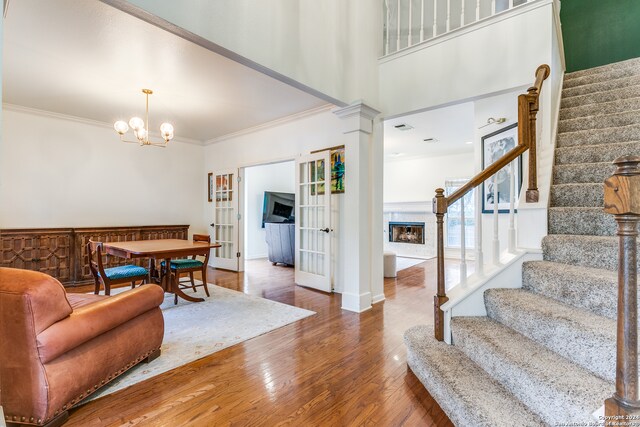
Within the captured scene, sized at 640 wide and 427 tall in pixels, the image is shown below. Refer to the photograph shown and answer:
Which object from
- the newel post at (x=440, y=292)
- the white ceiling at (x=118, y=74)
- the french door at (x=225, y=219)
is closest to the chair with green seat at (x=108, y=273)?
the white ceiling at (x=118, y=74)

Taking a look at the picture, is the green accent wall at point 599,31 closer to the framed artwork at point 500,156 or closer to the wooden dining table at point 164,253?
the framed artwork at point 500,156

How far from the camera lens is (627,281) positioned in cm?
97

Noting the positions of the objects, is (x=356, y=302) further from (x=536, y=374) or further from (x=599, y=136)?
(x=599, y=136)

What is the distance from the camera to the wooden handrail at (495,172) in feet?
6.81

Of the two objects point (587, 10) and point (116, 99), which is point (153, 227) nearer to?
point (116, 99)

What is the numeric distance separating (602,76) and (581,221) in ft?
8.86

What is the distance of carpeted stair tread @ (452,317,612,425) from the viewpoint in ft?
3.80

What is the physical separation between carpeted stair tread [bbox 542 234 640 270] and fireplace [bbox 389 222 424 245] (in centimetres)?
583

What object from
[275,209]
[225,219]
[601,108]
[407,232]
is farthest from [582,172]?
[275,209]

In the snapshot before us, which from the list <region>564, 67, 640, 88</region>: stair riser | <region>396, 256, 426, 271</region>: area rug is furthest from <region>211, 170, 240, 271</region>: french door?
<region>564, 67, 640, 88</region>: stair riser

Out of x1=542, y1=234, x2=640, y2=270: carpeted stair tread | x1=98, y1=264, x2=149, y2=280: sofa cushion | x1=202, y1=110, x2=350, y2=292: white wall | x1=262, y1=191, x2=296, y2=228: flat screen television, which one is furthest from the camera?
x1=262, y1=191, x2=296, y2=228: flat screen television

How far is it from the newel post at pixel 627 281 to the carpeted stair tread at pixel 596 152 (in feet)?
6.26

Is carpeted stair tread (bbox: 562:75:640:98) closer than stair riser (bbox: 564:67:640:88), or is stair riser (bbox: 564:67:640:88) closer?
carpeted stair tread (bbox: 562:75:640:98)

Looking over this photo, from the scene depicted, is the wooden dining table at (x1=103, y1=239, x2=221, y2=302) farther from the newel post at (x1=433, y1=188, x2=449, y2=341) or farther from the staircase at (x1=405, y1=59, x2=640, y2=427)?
the newel post at (x1=433, y1=188, x2=449, y2=341)
